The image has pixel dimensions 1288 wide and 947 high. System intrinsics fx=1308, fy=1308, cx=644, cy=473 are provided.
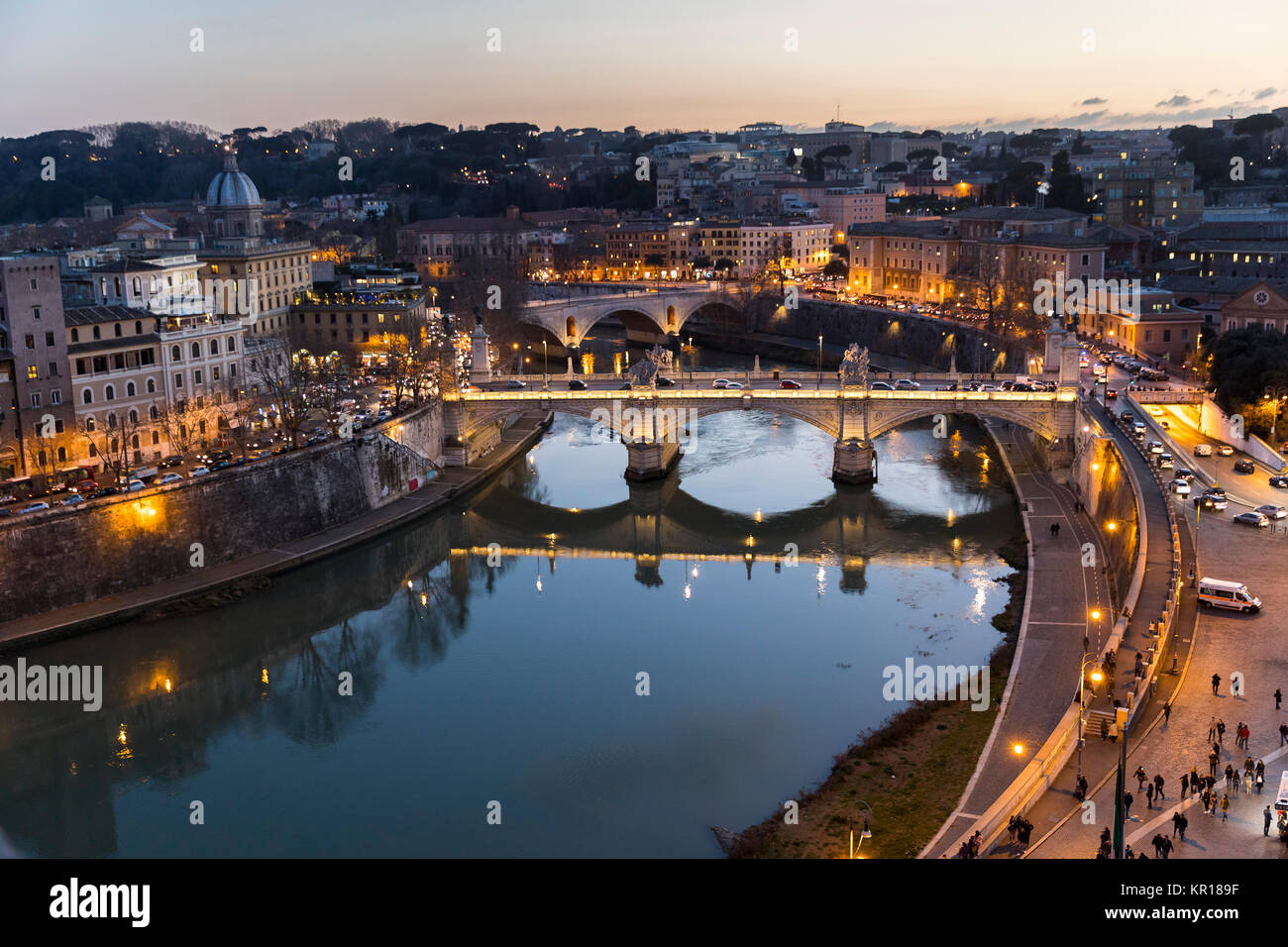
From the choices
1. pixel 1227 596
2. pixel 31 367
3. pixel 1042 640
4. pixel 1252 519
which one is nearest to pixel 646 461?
pixel 31 367

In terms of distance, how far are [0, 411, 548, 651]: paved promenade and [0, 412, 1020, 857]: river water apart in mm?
289

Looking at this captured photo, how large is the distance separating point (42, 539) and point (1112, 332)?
27.1 meters

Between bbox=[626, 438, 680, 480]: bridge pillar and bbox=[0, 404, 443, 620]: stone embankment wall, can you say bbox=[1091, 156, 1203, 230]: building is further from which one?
bbox=[0, 404, 443, 620]: stone embankment wall

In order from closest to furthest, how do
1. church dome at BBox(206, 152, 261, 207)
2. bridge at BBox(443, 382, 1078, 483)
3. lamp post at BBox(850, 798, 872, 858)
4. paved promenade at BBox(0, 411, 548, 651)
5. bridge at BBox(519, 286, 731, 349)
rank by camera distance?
lamp post at BBox(850, 798, 872, 858), paved promenade at BBox(0, 411, 548, 651), bridge at BBox(443, 382, 1078, 483), church dome at BBox(206, 152, 261, 207), bridge at BBox(519, 286, 731, 349)

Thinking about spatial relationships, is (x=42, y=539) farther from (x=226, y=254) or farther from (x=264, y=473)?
(x=226, y=254)

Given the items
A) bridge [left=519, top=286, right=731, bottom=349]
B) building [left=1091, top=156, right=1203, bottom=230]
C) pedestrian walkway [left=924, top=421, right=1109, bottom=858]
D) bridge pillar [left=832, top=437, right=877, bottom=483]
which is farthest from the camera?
building [left=1091, top=156, right=1203, bottom=230]

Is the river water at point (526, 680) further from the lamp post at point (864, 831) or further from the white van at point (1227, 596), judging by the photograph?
the white van at point (1227, 596)

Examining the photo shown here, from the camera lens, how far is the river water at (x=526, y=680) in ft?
44.0

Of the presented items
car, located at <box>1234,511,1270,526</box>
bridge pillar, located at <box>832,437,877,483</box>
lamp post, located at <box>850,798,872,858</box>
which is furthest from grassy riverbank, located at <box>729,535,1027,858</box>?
bridge pillar, located at <box>832,437,877,483</box>

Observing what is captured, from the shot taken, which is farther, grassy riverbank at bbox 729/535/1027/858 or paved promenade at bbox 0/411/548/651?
paved promenade at bbox 0/411/548/651

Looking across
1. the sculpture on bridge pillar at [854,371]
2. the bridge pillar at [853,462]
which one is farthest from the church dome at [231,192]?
the bridge pillar at [853,462]

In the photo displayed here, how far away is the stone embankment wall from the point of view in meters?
18.5

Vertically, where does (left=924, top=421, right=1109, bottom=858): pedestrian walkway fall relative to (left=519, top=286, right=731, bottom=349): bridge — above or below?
below

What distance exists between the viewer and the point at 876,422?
26969mm
